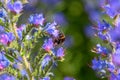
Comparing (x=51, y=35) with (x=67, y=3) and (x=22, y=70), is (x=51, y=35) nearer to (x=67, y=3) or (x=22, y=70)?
(x=22, y=70)

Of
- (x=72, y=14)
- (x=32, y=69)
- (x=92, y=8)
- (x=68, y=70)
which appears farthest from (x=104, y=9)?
(x=92, y=8)

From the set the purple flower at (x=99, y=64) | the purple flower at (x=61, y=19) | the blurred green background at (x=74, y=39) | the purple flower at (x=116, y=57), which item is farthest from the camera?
the purple flower at (x=61, y=19)

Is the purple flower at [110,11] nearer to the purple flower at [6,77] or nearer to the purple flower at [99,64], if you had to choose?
the purple flower at [99,64]

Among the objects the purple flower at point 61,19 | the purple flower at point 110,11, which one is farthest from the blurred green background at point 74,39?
the purple flower at point 110,11

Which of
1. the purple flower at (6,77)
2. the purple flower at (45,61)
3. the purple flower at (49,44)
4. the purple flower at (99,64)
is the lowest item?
the purple flower at (6,77)

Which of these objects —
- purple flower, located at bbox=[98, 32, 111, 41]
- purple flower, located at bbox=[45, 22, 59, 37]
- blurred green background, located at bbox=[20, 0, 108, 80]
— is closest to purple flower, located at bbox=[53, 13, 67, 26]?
→ blurred green background, located at bbox=[20, 0, 108, 80]
